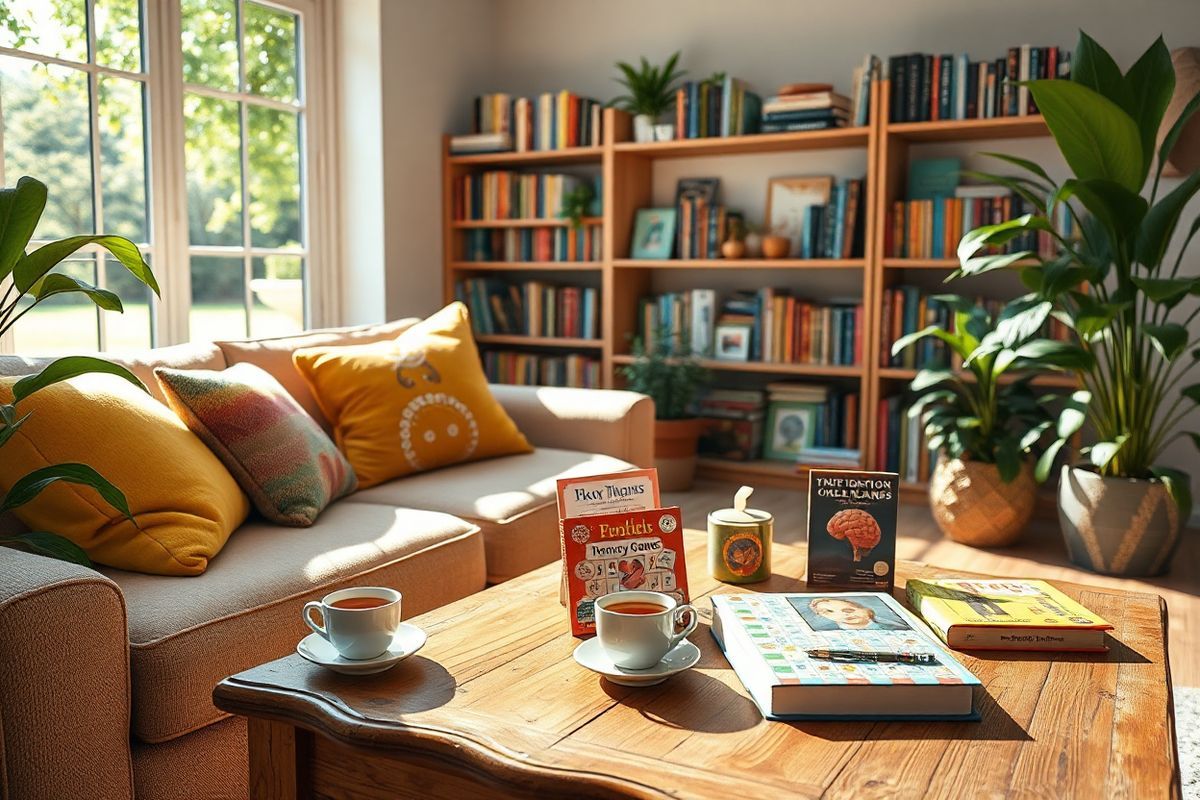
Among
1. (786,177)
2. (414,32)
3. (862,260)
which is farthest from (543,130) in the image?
(862,260)

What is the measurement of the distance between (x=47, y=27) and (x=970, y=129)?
10.1ft

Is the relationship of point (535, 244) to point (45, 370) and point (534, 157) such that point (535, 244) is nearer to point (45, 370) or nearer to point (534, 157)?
point (534, 157)

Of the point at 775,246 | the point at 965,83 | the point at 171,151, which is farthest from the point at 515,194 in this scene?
the point at 965,83

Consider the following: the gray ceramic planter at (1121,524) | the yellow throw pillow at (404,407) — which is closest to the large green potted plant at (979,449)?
the gray ceramic planter at (1121,524)

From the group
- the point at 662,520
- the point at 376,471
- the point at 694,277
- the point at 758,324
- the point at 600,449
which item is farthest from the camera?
the point at 694,277

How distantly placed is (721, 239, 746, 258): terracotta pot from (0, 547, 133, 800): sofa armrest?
10.5 feet

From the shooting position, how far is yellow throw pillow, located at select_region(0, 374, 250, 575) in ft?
5.92

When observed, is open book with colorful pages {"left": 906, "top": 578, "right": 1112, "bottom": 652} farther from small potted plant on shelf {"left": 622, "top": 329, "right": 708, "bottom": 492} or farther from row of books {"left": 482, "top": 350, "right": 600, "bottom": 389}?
row of books {"left": 482, "top": 350, "right": 600, "bottom": 389}

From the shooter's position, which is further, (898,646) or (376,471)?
(376,471)

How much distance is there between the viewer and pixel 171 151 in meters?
3.62

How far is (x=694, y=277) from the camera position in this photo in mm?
4695

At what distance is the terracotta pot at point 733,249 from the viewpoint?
4.29m

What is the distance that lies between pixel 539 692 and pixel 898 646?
43 cm

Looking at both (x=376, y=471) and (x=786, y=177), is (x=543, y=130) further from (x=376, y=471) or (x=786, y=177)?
(x=376, y=471)
